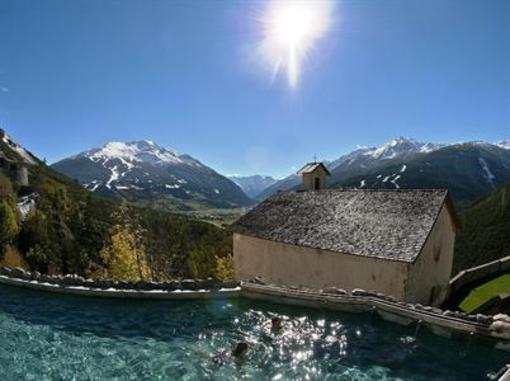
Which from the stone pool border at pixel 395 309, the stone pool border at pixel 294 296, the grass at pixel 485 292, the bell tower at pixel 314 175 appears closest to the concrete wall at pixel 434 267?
the grass at pixel 485 292

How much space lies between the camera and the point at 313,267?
28312 mm

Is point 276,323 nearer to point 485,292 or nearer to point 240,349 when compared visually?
point 240,349

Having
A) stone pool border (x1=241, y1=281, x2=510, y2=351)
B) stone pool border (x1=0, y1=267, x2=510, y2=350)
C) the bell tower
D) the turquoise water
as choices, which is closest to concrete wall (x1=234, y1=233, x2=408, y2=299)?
stone pool border (x1=0, y1=267, x2=510, y2=350)

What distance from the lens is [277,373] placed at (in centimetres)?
1038

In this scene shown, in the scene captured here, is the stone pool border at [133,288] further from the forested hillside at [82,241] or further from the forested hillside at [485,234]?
the forested hillside at [485,234]

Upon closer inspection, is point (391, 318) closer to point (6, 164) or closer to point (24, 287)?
point (24, 287)

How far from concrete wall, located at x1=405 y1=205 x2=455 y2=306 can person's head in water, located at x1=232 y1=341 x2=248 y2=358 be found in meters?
14.9

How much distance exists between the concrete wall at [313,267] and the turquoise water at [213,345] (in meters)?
11.3

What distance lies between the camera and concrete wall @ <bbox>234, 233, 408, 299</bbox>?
23953 millimetres

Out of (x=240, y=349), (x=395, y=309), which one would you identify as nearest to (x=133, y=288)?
(x=240, y=349)

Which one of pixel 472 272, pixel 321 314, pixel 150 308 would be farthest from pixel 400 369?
pixel 472 272

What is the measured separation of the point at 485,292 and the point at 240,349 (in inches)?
1138

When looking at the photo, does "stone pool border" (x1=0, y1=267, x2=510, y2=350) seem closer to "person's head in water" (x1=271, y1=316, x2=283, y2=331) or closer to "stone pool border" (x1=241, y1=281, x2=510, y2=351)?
"stone pool border" (x1=241, y1=281, x2=510, y2=351)

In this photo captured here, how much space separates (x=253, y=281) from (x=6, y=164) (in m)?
86.5
